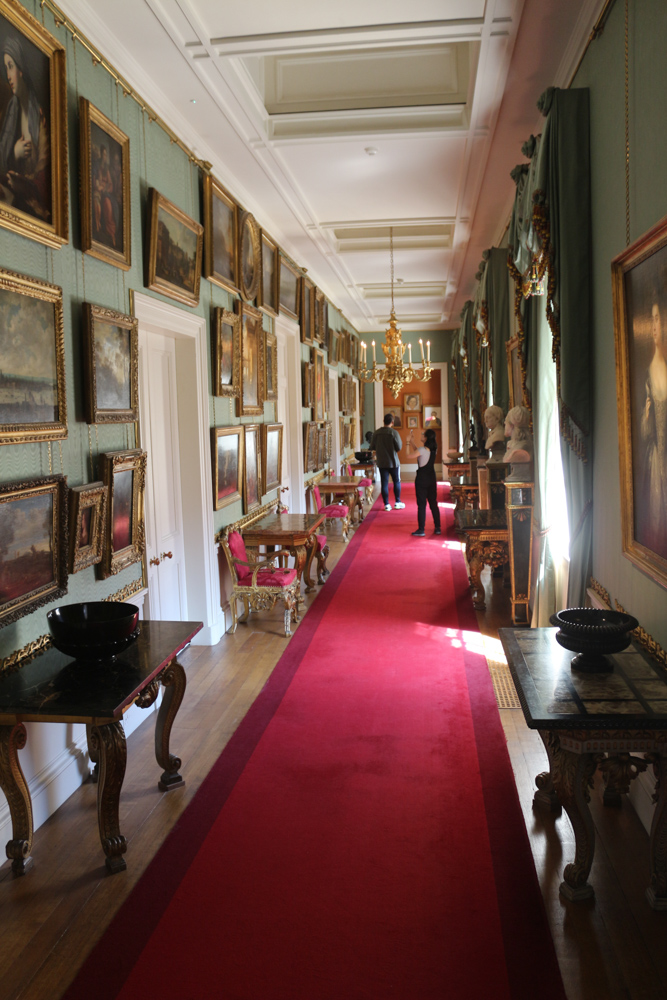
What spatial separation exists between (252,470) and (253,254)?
8.08 feet

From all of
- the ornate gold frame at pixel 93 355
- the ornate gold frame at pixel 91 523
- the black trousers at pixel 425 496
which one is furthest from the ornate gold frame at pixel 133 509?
the black trousers at pixel 425 496

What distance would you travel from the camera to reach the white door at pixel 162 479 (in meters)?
5.94

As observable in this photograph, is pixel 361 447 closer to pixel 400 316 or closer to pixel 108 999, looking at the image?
pixel 400 316

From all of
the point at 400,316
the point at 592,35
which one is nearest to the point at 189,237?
the point at 592,35

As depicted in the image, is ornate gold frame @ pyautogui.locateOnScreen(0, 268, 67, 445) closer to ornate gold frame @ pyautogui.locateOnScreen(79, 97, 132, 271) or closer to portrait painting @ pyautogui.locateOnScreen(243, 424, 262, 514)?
ornate gold frame @ pyautogui.locateOnScreen(79, 97, 132, 271)

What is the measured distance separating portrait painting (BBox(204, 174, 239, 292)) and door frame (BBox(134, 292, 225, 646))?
0.58 meters

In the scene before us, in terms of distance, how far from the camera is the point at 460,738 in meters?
4.80

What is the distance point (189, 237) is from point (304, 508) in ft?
21.3

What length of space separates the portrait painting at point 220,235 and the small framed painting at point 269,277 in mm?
1102

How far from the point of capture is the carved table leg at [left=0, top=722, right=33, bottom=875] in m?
3.26

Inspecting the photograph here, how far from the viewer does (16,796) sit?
Result: 3361 mm

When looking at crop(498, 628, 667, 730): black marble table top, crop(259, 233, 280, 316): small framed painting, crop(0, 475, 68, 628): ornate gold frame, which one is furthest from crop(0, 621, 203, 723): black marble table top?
crop(259, 233, 280, 316): small framed painting

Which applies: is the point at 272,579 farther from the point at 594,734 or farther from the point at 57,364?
the point at 594,734

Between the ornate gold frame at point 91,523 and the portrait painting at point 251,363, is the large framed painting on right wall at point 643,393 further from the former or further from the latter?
the portrait painting at point 251,363
